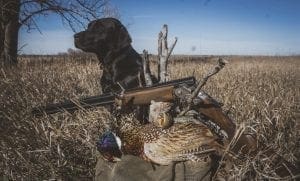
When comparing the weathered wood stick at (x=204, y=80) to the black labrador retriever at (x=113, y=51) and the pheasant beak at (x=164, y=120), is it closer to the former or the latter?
the pheasant beak at (x=164, y=120)

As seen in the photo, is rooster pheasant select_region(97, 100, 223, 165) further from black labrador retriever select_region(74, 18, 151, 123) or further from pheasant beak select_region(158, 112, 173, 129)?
black labrador retriever select_region(74, 18, 151, 123)

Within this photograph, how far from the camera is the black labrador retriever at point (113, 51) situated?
5789 millimetres

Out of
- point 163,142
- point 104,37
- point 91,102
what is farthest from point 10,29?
point 163,142

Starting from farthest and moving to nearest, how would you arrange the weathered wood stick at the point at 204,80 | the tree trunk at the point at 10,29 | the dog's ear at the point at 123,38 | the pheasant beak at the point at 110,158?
the tree trunk at the point at 10,29 < the dog's ear at the point at 123,38 < the pheasant beak at the point at 110,158 < the weathered wood stick at the point at 204,80

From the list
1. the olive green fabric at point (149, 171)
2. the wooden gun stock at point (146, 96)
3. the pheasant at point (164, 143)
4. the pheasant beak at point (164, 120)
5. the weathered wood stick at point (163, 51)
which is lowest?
the olive green fabric at point (149, 171)

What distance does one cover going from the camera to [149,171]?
9.91 ft

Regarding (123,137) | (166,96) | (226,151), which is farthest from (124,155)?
(226,151)

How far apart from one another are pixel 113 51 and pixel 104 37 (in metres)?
0.32

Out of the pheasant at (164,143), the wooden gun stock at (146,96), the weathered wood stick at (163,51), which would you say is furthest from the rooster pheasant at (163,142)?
the weathered wood stick at (163,51)

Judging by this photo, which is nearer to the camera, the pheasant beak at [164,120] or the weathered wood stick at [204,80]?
the weathered wood stick at [204,80]

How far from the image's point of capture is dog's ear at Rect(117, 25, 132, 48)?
20.2ft

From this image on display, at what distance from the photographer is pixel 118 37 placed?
624 centimetres

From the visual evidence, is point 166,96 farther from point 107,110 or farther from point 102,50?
point 102,50

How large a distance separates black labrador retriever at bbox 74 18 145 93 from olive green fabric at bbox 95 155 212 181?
2.59 m
